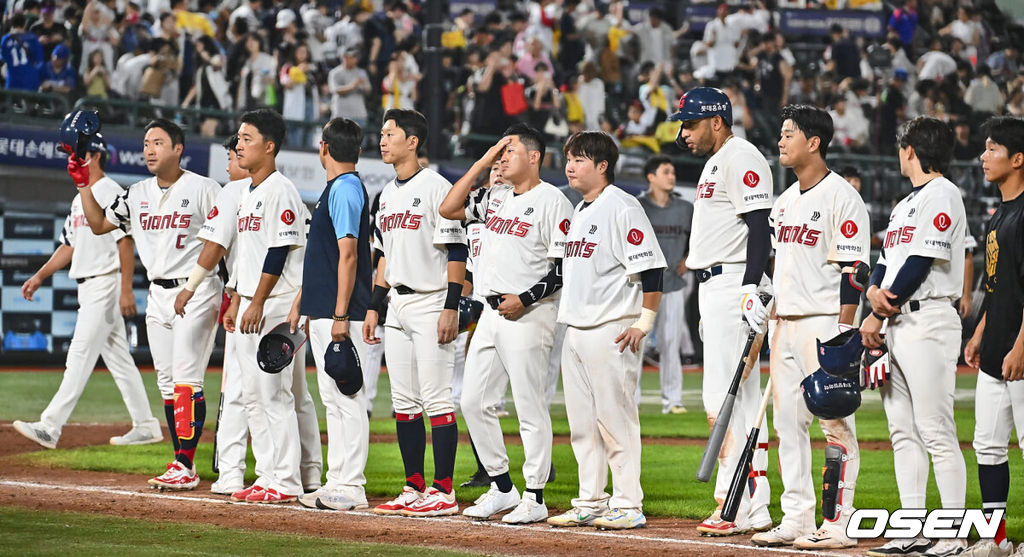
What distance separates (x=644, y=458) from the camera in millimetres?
10492

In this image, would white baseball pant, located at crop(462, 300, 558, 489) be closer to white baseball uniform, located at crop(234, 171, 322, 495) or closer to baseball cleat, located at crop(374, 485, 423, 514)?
baseball cleat, located at crop(374, 485, 423, 514)

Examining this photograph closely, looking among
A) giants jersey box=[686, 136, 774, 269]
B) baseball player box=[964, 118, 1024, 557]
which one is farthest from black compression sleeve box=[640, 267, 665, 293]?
baseball player box=[964, 118, 1024, 557]

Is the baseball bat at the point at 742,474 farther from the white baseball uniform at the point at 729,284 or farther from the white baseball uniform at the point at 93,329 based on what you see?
the white baseball uniform at the point at 93,329

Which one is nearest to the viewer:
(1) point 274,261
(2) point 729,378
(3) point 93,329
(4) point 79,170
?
(2) point 729,378

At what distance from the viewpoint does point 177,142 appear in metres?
9.27

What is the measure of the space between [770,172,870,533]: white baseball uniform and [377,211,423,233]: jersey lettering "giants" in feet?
7.22

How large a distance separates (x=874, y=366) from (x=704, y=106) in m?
1.82

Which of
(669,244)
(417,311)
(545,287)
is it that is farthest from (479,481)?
(669,244)

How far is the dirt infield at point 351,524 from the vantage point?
6609 mm

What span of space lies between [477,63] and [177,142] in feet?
43.0

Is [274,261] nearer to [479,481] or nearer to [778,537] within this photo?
[479,481]

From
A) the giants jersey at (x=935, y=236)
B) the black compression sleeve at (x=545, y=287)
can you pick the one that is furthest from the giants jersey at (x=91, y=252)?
the giants jersey at (x=935, y=236)

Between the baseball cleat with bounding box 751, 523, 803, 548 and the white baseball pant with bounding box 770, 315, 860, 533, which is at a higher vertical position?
the white baseball pant with bounding box 770, 315, 860, 533

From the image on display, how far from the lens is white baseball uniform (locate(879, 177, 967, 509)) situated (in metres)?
6.28
